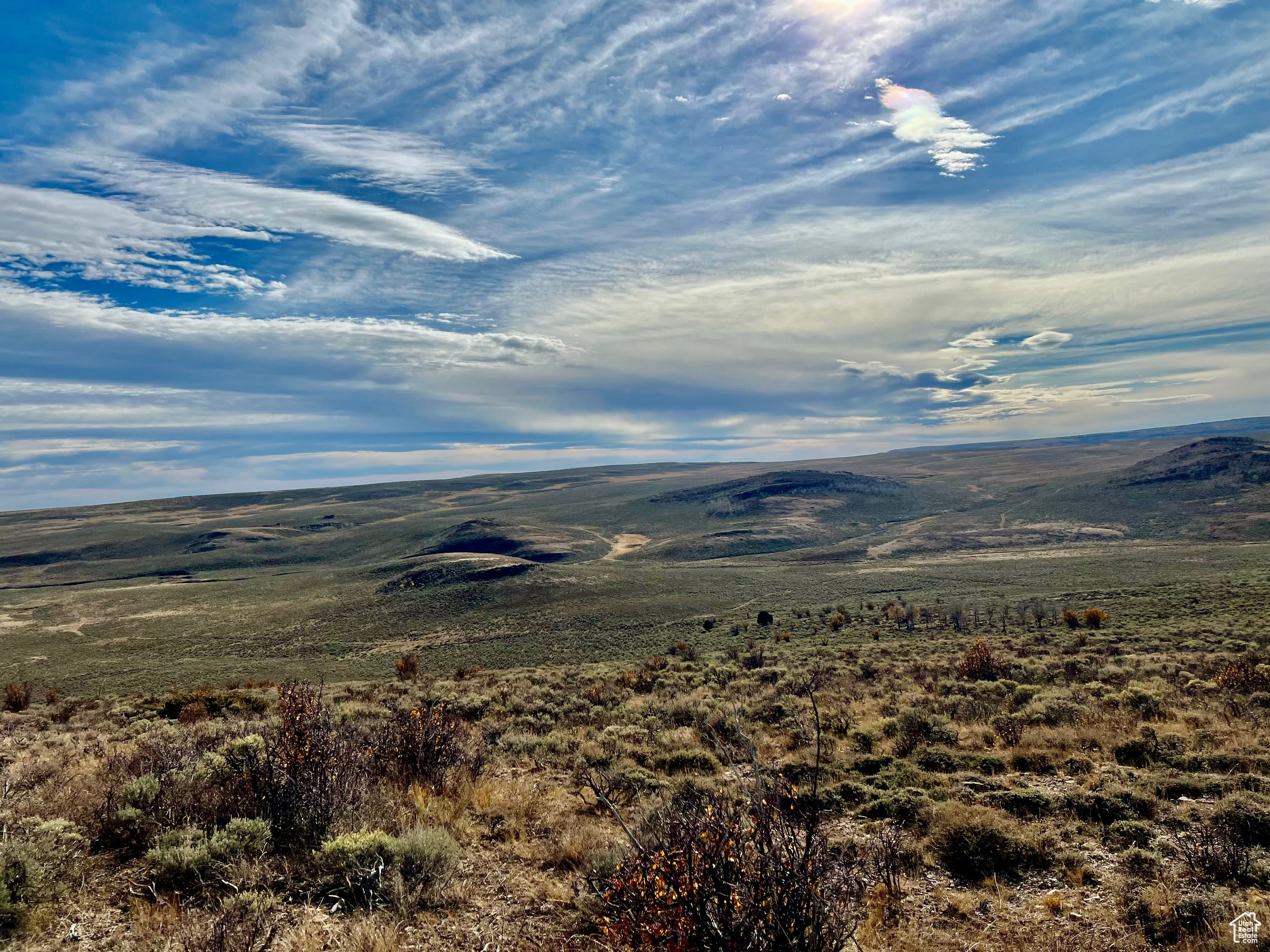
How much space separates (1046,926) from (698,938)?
3193mm

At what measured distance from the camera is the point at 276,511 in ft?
614

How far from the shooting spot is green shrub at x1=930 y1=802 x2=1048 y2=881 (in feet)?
18.5

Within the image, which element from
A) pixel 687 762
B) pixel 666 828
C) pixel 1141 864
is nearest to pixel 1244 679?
pixel 1141 864

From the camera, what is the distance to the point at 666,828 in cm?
490

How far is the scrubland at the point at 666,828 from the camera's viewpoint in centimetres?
417

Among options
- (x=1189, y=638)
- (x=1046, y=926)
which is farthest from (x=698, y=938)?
(x=1189, y=638)

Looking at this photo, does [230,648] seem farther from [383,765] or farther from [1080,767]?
[1080,767]

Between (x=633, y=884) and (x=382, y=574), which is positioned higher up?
(x=633, y=884)

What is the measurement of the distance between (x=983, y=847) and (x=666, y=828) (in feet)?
11.1

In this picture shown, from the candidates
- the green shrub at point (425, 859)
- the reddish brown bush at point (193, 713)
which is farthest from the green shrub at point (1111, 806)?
the reddish brown bush at point (193, 713)

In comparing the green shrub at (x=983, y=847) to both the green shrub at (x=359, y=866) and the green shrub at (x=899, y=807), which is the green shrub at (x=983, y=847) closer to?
the green shrub at (x=899, y=807)

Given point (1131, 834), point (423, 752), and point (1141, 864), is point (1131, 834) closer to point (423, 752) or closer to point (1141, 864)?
point (1141, 864)

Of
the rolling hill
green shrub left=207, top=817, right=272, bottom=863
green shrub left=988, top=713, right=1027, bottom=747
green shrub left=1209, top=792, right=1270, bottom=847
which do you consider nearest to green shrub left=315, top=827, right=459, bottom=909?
green shrub left=207, top=817, right=272, bottom=863

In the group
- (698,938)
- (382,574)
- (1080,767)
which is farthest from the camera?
(382,574)
